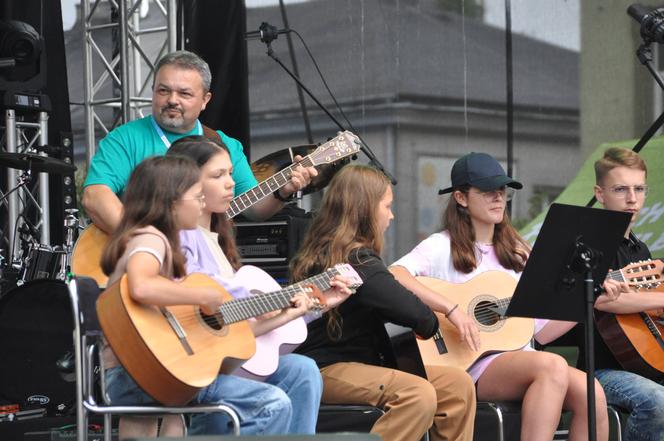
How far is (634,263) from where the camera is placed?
15.9 feet

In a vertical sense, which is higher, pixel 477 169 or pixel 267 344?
pixel 477 169

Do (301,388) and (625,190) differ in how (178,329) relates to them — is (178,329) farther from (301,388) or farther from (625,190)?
(625,190)

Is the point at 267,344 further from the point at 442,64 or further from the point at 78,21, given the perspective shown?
the point at 78,21

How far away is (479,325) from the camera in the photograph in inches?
191

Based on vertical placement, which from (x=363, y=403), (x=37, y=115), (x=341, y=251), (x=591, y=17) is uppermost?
(x=591, y=17)

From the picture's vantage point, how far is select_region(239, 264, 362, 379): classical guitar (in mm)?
4004

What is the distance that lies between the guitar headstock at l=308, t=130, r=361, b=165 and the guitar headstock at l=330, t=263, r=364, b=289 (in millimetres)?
967

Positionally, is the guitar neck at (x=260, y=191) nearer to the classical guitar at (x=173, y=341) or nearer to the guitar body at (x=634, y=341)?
the classical guitar at (x=173, y=341)

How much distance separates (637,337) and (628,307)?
170 mm

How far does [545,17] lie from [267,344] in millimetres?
4832

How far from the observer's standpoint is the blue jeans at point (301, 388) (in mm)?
4027

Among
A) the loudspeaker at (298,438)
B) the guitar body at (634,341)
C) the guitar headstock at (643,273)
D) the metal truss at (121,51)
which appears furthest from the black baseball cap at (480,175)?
the metal truss at (121,51)

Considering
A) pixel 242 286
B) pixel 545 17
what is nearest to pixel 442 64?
pixel 545 17

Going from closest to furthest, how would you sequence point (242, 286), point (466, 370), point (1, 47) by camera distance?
point (242, 286), point (466, 370), point (1, 47)
